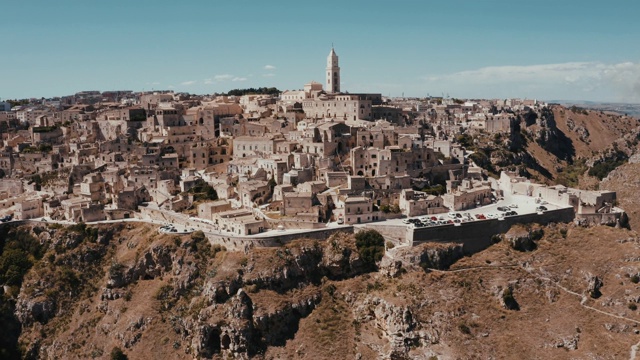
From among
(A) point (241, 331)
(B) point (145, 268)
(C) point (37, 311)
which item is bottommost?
(C) point (37, 311)

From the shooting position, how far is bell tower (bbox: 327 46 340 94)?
87.2 meters

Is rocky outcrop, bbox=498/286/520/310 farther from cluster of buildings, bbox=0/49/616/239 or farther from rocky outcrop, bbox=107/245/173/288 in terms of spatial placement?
rocky outcrop, bbox=107/245/173/288

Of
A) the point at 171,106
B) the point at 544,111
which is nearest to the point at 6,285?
the point at 171,106

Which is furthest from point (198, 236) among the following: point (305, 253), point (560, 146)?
point (560, 146)

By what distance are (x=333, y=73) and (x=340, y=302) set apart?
49.4m

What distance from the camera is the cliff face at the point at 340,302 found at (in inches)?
1647

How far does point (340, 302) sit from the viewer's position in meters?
45.7

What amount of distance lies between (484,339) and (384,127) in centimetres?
2970

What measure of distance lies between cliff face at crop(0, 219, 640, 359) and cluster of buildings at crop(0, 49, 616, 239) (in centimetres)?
482

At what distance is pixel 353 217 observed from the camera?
163 ft

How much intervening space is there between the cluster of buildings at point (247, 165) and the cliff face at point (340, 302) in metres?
4.82

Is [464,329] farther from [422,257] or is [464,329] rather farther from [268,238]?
[268,238]

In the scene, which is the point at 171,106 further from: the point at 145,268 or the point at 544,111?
the point at 544,111

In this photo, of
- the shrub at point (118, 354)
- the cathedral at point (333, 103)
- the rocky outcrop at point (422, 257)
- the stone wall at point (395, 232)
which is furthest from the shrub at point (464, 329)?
the cathedral at point (333, 103)
